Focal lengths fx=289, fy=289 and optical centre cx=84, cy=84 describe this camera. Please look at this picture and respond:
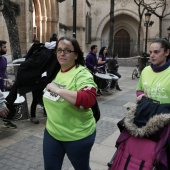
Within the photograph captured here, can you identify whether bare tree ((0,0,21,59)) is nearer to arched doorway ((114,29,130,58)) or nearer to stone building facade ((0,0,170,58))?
stone building facade ((0,0,170,58))

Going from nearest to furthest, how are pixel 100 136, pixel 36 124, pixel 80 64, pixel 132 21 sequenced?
pixel 80 64 < pixel 100 136 < pixel 36 124 < pixel 132 21

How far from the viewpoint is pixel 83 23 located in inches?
1157

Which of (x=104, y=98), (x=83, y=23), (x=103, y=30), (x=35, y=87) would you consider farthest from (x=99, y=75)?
(x=103, y=30)

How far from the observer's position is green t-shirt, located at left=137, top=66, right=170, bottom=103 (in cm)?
270

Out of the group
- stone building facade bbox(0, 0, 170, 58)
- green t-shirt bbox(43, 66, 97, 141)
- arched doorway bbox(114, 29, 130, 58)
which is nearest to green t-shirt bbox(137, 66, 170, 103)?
green t-shirt bbox(43, 66, 97, 141)

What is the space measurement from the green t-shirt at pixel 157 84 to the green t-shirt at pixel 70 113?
0.63m

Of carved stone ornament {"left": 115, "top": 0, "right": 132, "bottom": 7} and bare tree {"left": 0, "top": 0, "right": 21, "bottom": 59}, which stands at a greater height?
carved stone ornament {"left": 115, "top": 0, "right": 132, "bottom": 7}

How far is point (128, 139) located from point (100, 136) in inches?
126

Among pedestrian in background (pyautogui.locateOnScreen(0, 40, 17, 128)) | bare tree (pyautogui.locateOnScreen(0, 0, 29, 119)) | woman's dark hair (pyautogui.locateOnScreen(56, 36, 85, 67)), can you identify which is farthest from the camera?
bare tree (pyautogui.locateOnScreen(0, 0, 29, 119))

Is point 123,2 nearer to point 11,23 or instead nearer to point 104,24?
point 104,24

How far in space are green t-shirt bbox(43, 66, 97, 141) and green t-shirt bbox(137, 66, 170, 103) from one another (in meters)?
0.63

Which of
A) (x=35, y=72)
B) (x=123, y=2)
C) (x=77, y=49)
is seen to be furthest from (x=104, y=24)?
(x=77, y=49)

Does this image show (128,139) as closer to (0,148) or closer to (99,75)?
(0,148)

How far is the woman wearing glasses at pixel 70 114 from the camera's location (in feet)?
8.04
